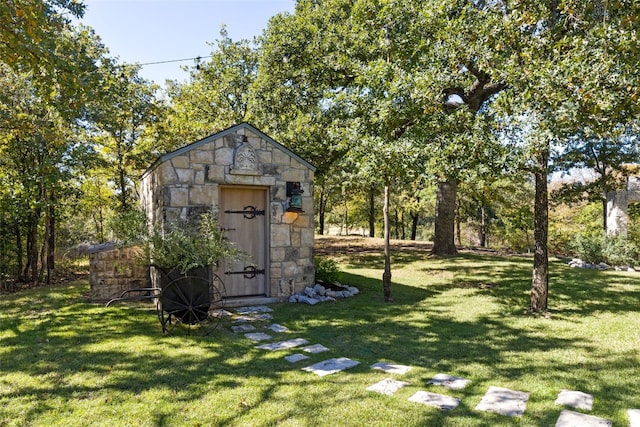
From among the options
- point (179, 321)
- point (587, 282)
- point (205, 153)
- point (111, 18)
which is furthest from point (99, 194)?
point (587, 282)

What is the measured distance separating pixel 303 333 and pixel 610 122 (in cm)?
431

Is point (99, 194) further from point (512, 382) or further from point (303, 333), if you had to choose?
point (512, 382)

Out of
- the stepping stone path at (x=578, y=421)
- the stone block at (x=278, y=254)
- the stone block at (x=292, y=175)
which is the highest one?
the stone block at (x=292, y=175)

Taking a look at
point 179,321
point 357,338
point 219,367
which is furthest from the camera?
point 179,321

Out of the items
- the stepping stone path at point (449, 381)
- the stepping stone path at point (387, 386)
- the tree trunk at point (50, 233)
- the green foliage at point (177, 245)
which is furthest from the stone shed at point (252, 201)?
the tree trunk at point (50, 233)

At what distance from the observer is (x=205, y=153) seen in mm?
5805

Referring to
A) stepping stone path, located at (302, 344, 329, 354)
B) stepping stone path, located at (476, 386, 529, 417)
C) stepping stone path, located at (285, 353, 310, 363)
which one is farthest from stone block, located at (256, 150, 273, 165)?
stepping stone path, located at (476, 386, 529, 417)

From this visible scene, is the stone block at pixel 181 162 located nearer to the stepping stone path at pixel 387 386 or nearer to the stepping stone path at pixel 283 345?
the stepping stone path at pixel 283 345

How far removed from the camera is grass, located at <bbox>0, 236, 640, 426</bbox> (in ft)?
8.34

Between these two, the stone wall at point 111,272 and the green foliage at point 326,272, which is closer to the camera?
the stone wall at point 111,272

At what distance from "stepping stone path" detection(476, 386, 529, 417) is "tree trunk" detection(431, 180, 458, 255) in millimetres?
8483

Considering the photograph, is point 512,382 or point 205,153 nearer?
point 512,382

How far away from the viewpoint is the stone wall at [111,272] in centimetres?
620

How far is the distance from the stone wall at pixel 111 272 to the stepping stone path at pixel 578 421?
5.79m
